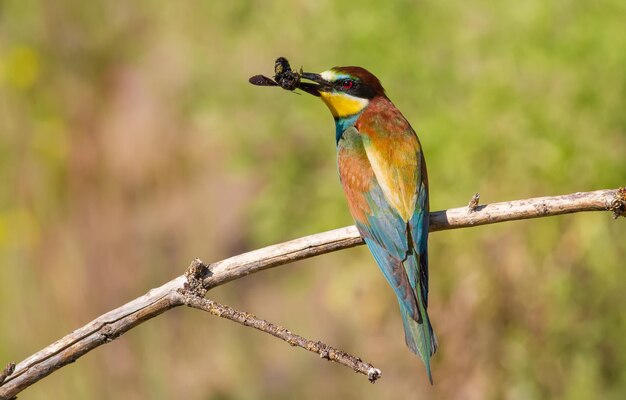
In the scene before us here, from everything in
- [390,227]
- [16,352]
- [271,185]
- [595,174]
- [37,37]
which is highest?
[37,37]

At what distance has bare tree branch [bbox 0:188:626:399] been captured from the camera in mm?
2326

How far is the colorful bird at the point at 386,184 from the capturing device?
289 cm

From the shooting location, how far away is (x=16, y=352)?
4.52m

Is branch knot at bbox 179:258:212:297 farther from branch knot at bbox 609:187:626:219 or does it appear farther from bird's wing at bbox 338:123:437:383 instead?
branch knot at bbox 609:187:626:219

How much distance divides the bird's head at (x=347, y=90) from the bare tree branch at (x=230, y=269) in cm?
78

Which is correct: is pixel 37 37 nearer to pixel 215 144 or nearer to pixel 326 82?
pixel 215 144

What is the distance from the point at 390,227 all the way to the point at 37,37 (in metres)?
2.92

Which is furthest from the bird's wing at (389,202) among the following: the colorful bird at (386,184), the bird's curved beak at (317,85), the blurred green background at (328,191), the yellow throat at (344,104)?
the blurred green background at (328,191)

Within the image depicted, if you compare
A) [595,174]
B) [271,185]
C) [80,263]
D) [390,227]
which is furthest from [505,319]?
[80,263]

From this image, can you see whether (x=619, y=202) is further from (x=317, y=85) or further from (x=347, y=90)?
(x=317, y=85)

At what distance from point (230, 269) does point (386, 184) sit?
81 centimetres

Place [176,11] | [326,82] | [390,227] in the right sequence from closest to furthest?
1. [390,227]
2. [326,82]
3. [176,11]

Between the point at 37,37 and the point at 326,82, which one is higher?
the point at 37,37

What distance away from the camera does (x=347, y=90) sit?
3492 millimetres
